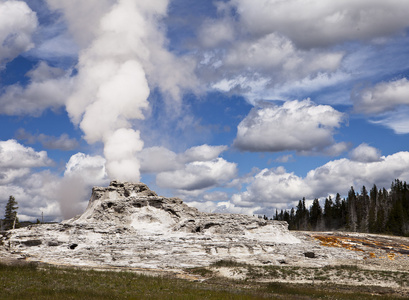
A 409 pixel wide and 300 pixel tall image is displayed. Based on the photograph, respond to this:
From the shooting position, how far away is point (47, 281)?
29.6 metres

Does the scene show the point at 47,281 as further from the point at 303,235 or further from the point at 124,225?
the point at 303,235

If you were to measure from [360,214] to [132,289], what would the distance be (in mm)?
107050

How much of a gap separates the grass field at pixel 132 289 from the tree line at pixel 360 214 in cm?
7494

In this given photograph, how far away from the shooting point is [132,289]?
28.8 m

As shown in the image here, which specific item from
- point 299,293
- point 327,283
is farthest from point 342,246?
point 299,293

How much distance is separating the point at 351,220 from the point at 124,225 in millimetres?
88334

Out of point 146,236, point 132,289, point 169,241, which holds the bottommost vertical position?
point 132,289

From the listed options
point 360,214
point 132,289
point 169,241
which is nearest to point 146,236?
point 169,241

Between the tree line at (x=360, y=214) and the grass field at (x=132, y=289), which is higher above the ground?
the tree line at (x=360, y=214)

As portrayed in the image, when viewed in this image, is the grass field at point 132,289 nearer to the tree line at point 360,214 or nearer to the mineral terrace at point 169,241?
the mineral terrace at point 169,241

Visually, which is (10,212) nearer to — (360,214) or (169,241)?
(169,241)

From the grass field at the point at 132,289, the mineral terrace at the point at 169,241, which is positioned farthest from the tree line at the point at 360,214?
the grass field at the point at 132,289

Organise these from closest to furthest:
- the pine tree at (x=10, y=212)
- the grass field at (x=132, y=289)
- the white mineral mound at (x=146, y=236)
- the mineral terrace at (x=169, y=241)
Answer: the grass field at (x=132, y=289) → the mineral terrace at (x=169, y=241) → the white mineral mound at (x=146, y=236) → the pine tree at (x=10, y=212)

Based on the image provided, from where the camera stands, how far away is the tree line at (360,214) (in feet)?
331
